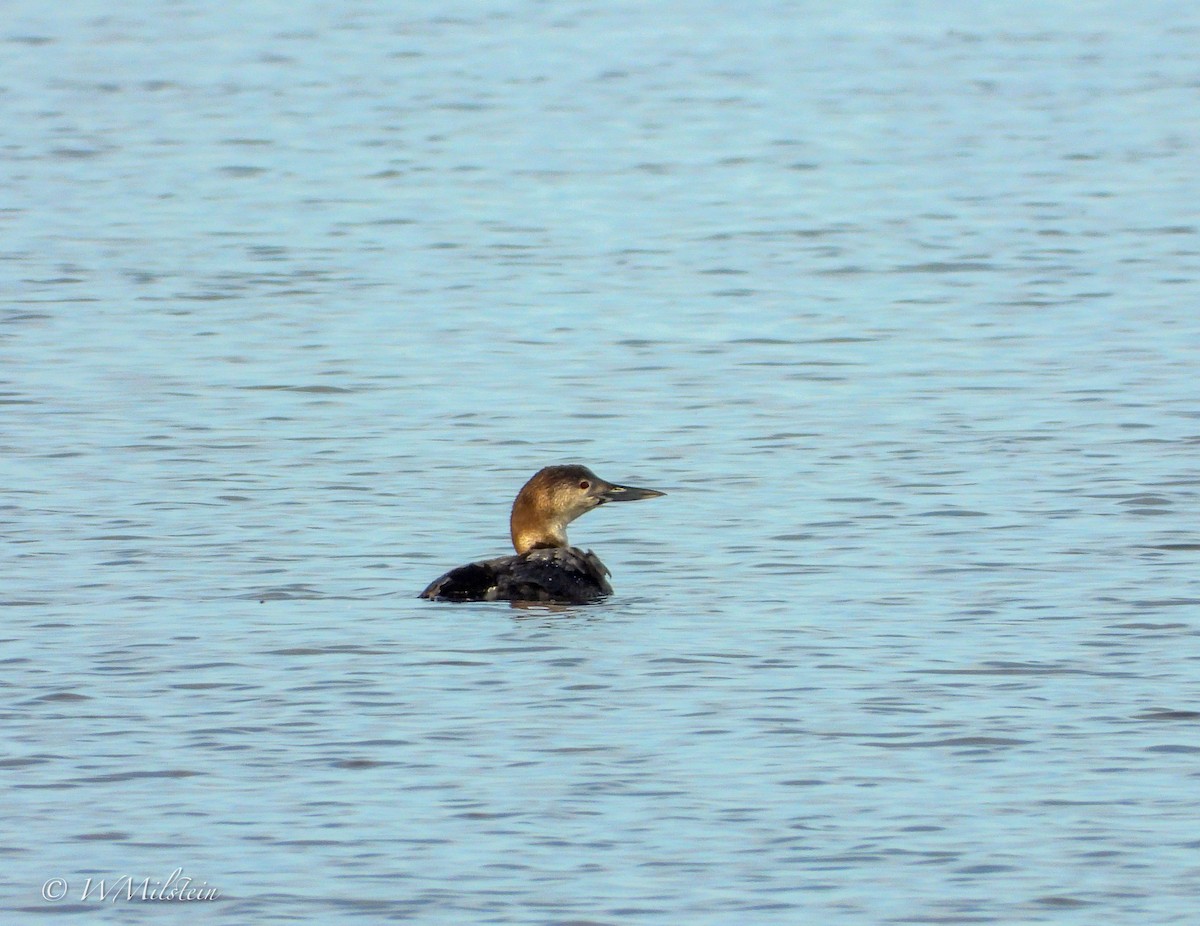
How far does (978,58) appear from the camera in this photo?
90.3 ft

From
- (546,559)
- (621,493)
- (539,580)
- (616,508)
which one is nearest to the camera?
(539,580)

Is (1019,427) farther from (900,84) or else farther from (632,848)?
(900,84)

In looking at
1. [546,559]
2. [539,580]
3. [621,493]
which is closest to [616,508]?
[621,493]

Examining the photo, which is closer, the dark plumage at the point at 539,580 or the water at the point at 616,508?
the water at the point at 616,508

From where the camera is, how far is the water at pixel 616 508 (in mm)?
6770

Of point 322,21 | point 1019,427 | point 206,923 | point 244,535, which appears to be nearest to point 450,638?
A: point 244,535

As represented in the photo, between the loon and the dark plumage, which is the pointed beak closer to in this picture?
the loon

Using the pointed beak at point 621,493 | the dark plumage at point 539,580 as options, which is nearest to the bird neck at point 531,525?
the pointed beak at point 621,493

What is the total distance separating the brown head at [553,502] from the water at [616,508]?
29cm

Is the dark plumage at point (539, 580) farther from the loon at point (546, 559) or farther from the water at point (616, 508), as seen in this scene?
the water at point (616, 508)

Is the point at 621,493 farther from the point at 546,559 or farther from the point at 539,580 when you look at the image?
the point at 539,580

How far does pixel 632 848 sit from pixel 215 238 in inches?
474

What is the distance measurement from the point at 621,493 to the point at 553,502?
1.05 ft

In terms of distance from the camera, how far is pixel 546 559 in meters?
9.59
